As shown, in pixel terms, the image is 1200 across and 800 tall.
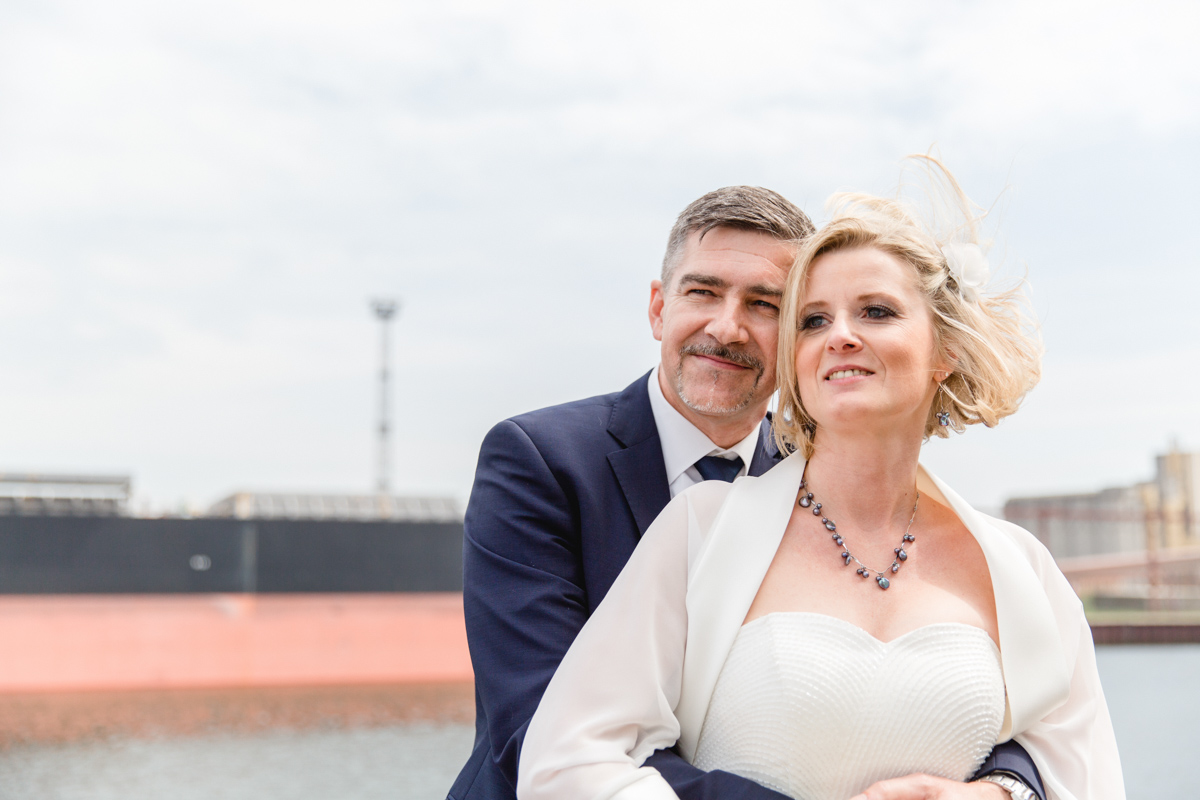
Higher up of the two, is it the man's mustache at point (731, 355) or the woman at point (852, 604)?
the man's mustache at point (731, 355)

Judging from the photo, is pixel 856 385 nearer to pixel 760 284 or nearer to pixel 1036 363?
pixel 1036 363

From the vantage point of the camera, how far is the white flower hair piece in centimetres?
172

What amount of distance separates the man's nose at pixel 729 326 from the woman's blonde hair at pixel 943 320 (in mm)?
392

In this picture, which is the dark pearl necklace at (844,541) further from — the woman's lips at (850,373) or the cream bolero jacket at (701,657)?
the woman's lips at (850,373)

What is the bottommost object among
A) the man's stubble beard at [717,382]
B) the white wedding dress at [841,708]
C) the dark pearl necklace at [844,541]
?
the white wedding dress at [841,708]

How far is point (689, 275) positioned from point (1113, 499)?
44.1 metres

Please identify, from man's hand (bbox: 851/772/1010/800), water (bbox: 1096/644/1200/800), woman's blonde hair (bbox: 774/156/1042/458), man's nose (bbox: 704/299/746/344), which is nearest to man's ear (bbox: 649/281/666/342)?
man's nose (bbox: 704/299/746/344)

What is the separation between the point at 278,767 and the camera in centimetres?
1686

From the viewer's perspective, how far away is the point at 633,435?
7.29 feet

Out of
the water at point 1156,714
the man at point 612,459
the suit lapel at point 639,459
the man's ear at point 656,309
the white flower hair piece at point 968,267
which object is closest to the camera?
the white flower hair piece at point 968,267

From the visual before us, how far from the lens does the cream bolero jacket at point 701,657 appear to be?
1.46 m

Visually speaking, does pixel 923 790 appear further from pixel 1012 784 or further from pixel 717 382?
pixel 717 382

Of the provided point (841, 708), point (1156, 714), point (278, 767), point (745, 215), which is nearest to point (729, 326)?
point (745, 215)

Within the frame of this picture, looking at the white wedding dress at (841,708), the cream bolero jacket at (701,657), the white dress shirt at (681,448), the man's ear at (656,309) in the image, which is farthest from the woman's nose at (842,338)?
the man's ear at (656,309)
